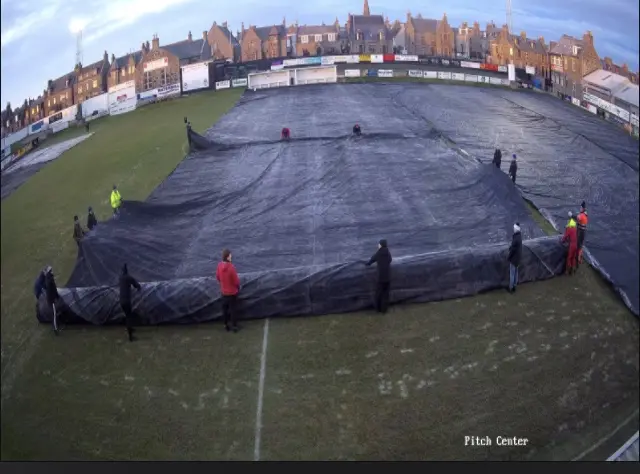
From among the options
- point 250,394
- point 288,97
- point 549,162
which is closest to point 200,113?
point 288,97

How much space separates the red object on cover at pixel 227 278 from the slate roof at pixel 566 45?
298 cm

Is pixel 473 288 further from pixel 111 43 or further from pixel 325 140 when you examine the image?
pixel 111 43

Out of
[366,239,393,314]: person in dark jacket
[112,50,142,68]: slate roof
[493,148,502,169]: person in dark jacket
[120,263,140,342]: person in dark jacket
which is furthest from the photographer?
[493,148,502,169]: person in dark jacket

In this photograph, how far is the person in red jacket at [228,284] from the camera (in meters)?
3.44

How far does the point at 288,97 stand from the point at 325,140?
482mm

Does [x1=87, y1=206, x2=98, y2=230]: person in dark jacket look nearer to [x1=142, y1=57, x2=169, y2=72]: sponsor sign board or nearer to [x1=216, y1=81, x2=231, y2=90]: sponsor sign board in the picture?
[x1=142, y1=57, x2=169, y2=72]: sponsor sign board

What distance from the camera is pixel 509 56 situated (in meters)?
4.07

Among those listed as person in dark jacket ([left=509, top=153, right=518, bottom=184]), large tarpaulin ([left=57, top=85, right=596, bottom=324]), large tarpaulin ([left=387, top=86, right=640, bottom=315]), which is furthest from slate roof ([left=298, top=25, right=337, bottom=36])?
person in dark jacket ([left=509, top=153, right=518, bottom=184])

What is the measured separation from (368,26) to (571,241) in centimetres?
223

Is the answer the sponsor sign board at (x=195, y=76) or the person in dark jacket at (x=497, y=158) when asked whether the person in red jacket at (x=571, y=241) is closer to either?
the person in dark jacket at (x=497, y=158)

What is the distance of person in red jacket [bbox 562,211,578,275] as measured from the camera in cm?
390

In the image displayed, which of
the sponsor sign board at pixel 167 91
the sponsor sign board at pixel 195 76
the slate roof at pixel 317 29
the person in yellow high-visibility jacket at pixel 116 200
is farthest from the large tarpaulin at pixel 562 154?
the person in yellow high-visibility jacket at pixel 116 200

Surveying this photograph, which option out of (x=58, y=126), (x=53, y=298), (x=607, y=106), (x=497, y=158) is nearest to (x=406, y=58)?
(x=497, y=158)

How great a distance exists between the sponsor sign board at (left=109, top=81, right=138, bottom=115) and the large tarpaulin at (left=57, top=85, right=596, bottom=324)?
0.59 metres
